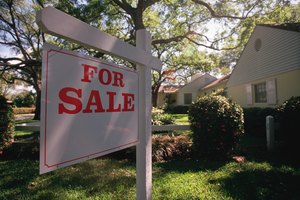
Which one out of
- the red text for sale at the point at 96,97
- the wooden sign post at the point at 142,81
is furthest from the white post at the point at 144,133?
the red text for sale at the point at 96,97

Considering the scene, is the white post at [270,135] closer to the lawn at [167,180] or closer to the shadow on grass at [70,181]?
the lawn at [167,180]

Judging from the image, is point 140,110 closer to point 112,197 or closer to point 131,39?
point 112,197

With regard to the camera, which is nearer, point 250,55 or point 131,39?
point 250,55

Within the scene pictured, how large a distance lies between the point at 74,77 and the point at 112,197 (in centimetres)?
279

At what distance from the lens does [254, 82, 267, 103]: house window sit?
1301 centimetres

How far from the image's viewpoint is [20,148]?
6.65 m

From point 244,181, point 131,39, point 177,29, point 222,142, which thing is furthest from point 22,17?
point 244,181

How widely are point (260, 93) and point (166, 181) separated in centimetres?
1122

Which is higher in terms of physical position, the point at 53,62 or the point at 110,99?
the point at 53,62

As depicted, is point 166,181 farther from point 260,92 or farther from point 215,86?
point 215,86

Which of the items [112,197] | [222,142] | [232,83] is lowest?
[112,197]

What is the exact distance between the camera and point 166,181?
4352 millimetres

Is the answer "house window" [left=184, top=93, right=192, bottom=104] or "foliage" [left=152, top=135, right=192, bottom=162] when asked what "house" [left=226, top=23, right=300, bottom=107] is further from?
"house window" [left=184, top=93, right=192, bottom=104]

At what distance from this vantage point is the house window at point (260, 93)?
42.7ft
